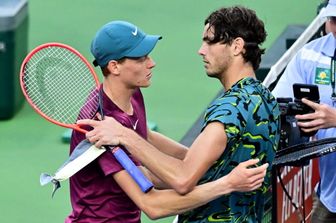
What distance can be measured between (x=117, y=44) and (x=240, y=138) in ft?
2.35

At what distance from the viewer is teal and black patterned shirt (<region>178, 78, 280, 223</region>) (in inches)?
173

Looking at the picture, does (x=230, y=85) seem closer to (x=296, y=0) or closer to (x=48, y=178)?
(x=48, y=178)

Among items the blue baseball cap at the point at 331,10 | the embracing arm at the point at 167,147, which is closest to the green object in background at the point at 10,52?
the blue baseball cap at the point at 331,10

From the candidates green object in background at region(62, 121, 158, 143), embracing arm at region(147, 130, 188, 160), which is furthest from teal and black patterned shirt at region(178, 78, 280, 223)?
green object in background at region(62, 121, 158, 143)

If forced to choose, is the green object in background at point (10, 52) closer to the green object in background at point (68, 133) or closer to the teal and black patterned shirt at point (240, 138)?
the green object in background at point (68, 133)

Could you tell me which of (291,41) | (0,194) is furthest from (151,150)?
(291,41)

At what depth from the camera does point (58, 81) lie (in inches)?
202

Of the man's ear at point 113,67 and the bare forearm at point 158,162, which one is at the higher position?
the man's ear at point 113,67

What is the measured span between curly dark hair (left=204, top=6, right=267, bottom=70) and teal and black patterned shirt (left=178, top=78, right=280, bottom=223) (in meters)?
0.14

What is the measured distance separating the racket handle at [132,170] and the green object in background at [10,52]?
5216 millimetres

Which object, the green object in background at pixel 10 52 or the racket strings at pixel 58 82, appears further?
the green object in background at pixel 10 52

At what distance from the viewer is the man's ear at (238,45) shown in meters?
4.53

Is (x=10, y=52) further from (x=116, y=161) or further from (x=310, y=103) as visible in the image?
(x=116, y=161)

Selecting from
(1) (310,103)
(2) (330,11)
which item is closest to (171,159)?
(1) (310,103)
